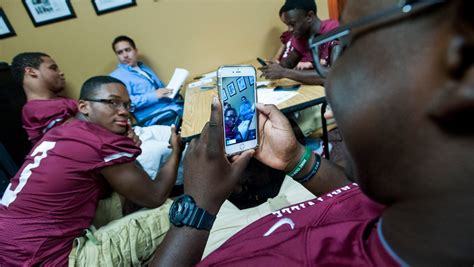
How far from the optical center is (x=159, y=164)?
159 centimetres

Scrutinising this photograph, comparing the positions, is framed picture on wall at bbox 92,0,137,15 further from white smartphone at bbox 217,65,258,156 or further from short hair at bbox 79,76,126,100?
white smartphone at bbox 217,65,258,156

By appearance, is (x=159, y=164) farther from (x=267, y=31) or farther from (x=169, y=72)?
(x=267, y=31)

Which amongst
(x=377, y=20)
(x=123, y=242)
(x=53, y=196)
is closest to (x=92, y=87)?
(x=53, y=196)

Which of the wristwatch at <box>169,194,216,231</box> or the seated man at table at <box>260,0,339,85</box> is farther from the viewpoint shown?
the seated man at table at <box>260,0,339,85</box>

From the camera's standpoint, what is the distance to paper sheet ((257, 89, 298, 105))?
4.39ft

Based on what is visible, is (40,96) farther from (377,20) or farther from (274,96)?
(377,20)

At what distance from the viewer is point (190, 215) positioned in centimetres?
56

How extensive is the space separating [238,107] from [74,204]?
2.63 ft

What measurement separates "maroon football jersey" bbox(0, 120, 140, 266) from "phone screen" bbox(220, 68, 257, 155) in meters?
0.56

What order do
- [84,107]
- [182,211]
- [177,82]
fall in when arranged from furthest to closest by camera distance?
1. [177,82]
2. [84,107]
3. [182,211]

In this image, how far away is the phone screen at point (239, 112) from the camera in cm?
76

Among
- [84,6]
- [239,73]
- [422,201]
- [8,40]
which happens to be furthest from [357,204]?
[8,40]

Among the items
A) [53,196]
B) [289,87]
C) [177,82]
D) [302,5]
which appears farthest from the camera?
[177,82]

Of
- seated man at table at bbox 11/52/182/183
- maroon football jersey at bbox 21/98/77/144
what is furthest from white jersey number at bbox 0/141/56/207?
maroon football jersey at bbox 21/98/77/144
